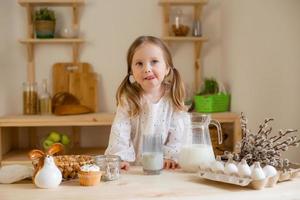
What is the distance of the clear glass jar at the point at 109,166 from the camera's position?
Result: 4.50 ft

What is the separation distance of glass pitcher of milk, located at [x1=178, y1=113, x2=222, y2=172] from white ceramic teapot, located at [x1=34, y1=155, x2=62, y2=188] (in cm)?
45

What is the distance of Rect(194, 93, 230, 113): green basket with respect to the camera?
3.08 metres

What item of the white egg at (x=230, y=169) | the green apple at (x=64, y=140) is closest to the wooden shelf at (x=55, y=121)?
the green apple at (x=64, y=140)

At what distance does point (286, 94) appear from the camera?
2.42 meters

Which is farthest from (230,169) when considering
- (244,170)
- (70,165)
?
(70,165)

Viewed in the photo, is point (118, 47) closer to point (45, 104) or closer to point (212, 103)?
point (45, 104)

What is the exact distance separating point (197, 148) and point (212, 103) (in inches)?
63.3

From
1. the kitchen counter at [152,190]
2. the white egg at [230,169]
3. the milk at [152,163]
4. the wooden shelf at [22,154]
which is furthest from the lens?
the wooden shelf at [22,154]

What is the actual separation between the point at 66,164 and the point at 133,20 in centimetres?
221

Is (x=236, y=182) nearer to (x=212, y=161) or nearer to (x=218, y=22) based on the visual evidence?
(x=212, y=161)

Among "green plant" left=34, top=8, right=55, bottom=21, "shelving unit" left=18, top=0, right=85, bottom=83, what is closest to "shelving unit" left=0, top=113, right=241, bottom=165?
"shelving unit" left=18, top=0, right=85, bottom=83

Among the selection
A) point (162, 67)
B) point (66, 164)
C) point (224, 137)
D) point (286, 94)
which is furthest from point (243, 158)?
point (224, 137)

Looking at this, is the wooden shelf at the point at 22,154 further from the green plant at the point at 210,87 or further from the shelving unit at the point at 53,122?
the green plant at the point at 210,87

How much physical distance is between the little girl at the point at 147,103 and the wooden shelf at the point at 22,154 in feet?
3.89
